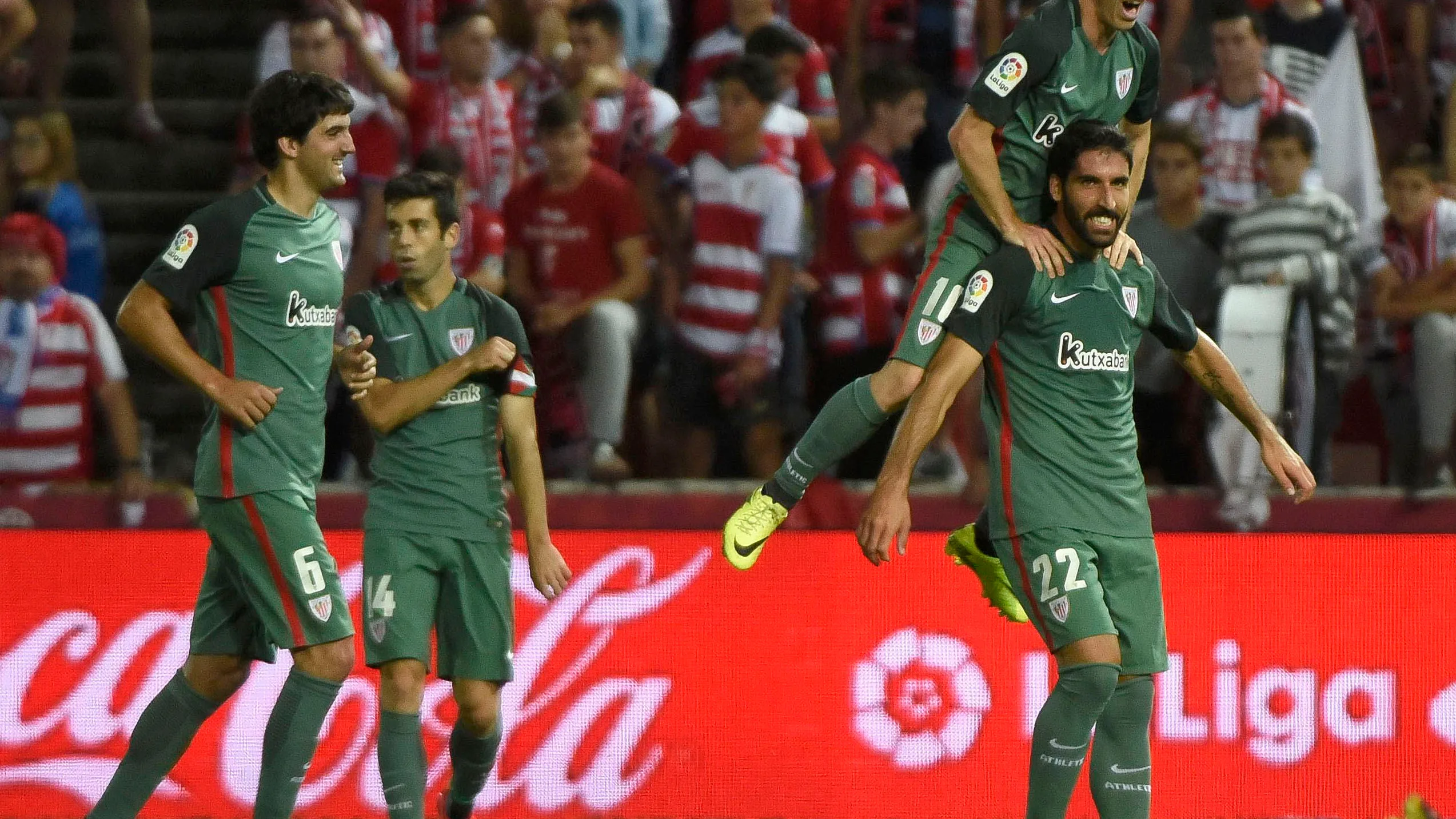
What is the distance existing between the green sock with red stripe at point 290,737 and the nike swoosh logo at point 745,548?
3.80 ft

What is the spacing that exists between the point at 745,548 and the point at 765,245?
93.4 inches

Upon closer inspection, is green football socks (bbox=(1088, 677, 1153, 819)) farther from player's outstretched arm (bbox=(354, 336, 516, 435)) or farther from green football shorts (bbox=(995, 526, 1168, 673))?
player's outstretched arm (bbox=(354, 336, 516, 435))

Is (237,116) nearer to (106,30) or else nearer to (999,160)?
(106,30)

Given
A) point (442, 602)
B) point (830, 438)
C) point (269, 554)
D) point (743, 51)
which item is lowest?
point (442, 602)

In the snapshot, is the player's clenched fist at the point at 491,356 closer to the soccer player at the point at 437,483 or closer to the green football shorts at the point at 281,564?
the soccer player at the point at 437,483

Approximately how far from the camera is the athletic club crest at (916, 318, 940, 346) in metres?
5.76

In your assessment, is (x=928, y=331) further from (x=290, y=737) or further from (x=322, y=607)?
(x=290, y=737)

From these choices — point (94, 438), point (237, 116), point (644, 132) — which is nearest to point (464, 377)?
point (94, 438)

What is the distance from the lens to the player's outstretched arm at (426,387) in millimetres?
5902

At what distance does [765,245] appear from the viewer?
7.93 m

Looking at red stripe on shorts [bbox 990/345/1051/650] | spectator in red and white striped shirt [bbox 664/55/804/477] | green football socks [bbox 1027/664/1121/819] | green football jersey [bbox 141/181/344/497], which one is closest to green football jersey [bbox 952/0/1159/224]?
red stripe on shorts [bbox 990/345/1051/650]

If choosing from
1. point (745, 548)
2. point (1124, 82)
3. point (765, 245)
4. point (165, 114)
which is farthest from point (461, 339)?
point (165, 114)

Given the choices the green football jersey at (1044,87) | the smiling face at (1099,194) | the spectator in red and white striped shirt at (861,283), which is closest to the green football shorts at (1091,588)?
the smiling face at (1099,194)

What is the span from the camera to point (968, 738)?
7152mm
